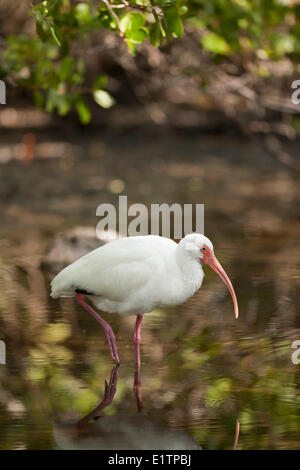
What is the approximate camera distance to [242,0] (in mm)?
9133

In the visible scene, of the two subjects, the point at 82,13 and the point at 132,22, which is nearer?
the point at 132,22

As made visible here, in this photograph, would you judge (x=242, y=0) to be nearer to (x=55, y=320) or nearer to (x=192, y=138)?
(x=55, y=320)

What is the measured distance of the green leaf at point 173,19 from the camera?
5668 mm

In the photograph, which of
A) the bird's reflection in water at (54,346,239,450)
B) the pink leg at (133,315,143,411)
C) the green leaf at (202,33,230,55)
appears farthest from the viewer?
the green leaf at (202,33,230,55)

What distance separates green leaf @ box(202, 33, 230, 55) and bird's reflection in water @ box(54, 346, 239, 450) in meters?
4.55

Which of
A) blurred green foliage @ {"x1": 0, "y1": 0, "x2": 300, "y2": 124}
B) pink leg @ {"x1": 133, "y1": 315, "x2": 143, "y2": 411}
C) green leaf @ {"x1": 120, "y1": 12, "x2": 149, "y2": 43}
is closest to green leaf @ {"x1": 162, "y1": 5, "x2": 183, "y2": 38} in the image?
blurred green foliage @ {"x1": 0, "y1": 0, "x2": 300, "y2": 124}

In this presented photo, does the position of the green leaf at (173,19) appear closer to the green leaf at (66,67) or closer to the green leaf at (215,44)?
the green leaf at (66,67)

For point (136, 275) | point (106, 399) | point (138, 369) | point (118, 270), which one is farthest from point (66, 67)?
point (106, 399)

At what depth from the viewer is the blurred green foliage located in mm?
5930

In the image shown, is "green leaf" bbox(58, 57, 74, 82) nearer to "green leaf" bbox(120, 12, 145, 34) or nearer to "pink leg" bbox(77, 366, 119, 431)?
"green leaf" bbox(120, 12, 145, 34)

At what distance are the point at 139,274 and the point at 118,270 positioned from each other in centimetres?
18

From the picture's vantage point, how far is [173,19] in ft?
18.6

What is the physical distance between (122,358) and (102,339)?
42cm

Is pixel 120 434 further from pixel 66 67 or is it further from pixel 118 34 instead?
pixel 118 34
